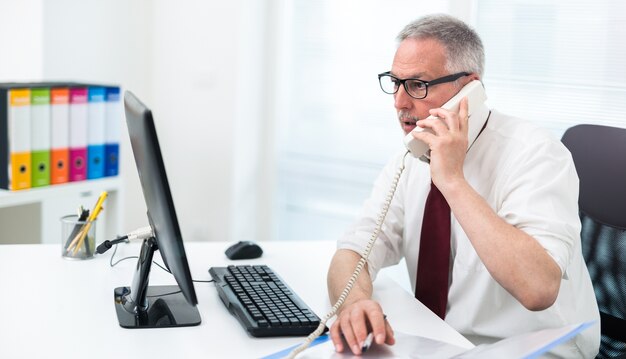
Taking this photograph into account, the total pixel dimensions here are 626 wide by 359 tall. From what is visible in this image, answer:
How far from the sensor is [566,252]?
1.47 meters

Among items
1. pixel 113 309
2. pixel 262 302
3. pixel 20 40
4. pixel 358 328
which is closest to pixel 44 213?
pixel 20 40

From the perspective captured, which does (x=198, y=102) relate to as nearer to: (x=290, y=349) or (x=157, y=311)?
(x=157, y=311)

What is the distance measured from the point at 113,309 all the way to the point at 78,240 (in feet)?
1.32

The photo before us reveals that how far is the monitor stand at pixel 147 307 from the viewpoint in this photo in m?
1.39

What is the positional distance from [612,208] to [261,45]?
219 cm

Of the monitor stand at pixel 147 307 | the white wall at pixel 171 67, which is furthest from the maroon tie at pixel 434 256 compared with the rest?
the white wall at pixel 171 67

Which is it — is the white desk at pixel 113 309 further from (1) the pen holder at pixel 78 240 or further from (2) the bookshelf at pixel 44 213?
(2) the bookshelf at pixel 44 213

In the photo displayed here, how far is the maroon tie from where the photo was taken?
170cm

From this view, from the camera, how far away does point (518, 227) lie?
152 centimetres

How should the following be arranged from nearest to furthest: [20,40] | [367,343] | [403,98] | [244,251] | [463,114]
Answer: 1. [367,343]
2. [463,114]
3. [403,98]
4. [244,251]
5. [20,40]

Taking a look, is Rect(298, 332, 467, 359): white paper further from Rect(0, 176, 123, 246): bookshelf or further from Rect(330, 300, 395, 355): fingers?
Rect(0, 176, 123, 246): bookshelf

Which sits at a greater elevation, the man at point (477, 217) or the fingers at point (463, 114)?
the fingers at point (463, 114)

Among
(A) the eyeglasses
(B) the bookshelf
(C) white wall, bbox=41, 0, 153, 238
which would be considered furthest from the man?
(C) white wall, bbox=41, 0, 153, 238

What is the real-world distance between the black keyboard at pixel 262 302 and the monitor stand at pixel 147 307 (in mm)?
88
